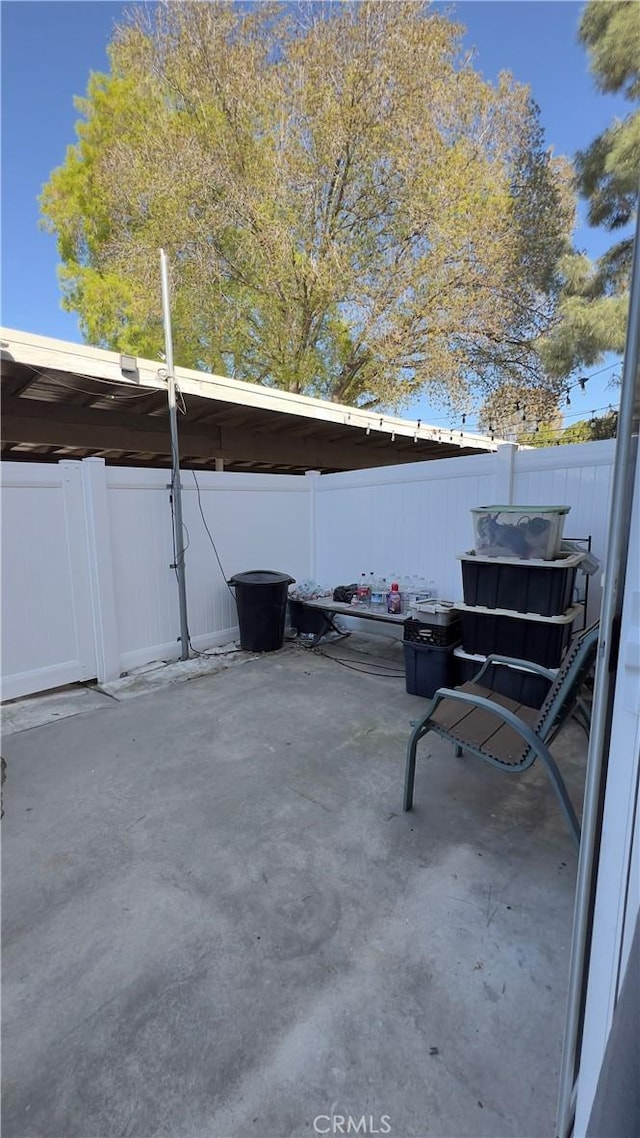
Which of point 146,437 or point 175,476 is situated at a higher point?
point 146,437

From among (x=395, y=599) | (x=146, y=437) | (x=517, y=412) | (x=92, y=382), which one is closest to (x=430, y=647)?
(x=395, y=599)

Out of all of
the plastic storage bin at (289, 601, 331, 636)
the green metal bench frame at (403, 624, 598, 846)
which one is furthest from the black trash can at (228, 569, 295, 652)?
the green metal bench frame at (403, 624, 598, 846)

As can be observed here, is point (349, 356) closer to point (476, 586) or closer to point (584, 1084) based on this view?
point (476, 586)

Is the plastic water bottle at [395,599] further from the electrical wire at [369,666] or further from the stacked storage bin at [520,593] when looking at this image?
the stacked storage bin at [520,593]

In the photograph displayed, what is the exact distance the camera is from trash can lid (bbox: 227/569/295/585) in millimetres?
4898

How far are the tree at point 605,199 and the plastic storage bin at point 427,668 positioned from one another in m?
5.56

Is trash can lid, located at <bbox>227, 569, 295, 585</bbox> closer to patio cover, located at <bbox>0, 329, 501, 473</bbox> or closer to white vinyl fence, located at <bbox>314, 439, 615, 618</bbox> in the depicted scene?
white vinyl fence, located at <bbox>314, 439, 615, 618</bbox>

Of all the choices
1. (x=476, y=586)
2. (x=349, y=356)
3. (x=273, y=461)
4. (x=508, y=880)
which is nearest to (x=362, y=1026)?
(x=508, y=880)

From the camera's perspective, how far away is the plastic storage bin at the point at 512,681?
10.6 feet

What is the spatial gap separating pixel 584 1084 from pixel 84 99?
16038mm

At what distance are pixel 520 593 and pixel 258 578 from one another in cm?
270

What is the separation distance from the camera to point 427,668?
377 centimetres

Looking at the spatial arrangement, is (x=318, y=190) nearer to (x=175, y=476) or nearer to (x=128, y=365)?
(x=128, y=365)

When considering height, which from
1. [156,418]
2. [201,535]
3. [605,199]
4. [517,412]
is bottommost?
[201,535]
